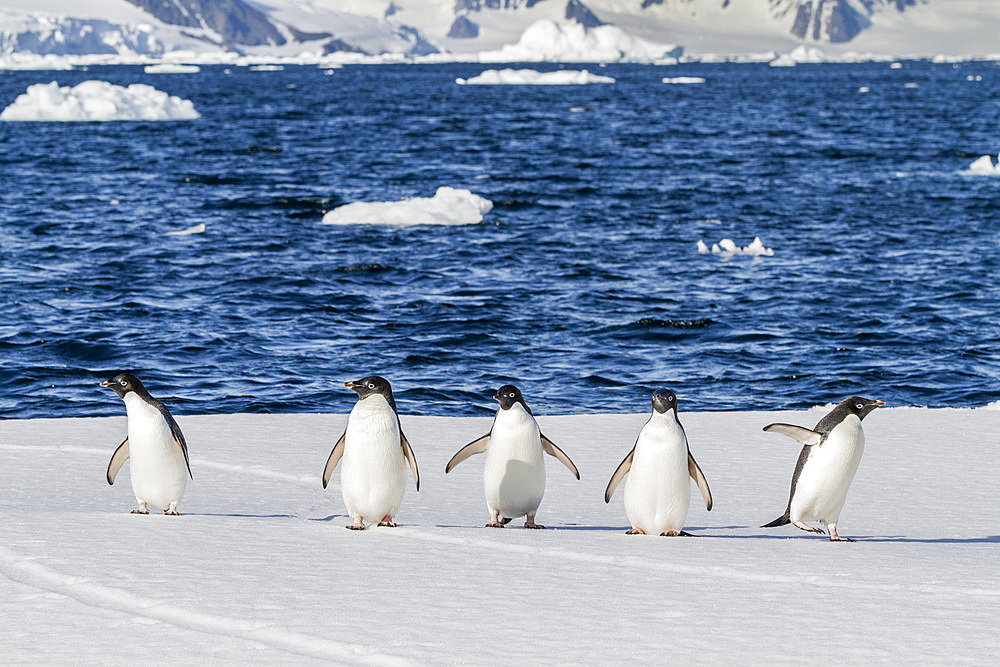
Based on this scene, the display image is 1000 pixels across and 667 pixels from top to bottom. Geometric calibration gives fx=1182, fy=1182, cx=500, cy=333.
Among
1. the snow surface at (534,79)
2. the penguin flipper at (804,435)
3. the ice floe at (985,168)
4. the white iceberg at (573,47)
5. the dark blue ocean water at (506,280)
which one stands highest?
the white iceberg at (573,47)

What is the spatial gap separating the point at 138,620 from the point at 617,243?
14.4m

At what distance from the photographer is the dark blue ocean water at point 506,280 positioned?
1048cm

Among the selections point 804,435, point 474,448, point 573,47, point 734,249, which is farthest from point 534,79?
point 804,435

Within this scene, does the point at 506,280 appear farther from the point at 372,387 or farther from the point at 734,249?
the point at 372,387

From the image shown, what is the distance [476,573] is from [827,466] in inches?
74.9

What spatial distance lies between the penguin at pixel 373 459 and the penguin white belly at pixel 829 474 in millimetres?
1685

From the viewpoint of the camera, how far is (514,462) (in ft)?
17.1

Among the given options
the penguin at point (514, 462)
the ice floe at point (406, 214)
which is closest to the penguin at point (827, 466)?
the penguin at point (514, 462)

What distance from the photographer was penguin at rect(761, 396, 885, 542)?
201 inches

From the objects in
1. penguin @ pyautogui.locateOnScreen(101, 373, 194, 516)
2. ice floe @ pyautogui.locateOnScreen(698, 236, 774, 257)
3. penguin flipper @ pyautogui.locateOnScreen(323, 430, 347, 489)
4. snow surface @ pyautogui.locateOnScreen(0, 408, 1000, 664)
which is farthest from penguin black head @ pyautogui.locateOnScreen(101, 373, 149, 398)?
ice floe @ pyautogui.locateOnScreen(698, 236, 774, 257)

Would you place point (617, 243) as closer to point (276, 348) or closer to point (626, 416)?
point (276, 348)

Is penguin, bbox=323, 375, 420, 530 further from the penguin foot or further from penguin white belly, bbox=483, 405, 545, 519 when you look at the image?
the penguin foot

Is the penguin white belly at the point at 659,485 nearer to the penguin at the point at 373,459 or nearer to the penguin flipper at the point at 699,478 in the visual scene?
the penguin flipper at the point at 699,478

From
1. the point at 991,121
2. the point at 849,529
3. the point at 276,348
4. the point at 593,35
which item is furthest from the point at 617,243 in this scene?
the point at 593,35
